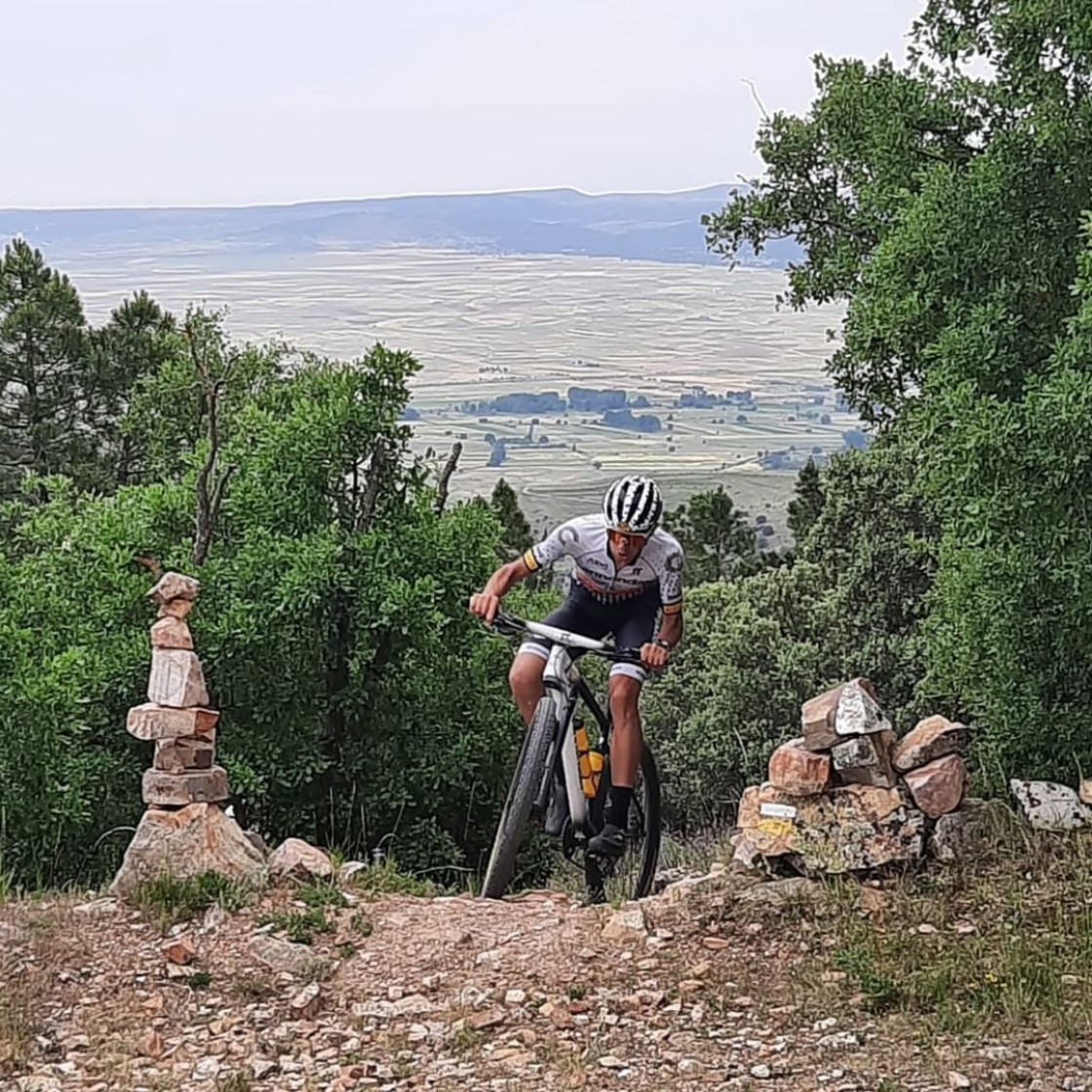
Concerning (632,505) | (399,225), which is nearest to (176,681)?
(632,505)

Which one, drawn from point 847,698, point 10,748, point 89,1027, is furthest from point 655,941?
point 10,748

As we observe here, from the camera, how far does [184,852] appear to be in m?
6.33

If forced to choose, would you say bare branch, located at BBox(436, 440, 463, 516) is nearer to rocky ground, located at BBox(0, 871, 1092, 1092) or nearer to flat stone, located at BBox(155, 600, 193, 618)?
flat stone, located at BBox(155, 600, 193, 618)

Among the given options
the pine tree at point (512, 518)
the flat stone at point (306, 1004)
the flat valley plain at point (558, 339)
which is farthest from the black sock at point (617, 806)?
the pine tree at point (512, 518)

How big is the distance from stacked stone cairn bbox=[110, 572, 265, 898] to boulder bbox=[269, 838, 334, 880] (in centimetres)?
8

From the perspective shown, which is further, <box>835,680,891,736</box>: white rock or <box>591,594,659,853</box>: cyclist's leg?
<box>591,594,659,853</box>: cyclist's leg

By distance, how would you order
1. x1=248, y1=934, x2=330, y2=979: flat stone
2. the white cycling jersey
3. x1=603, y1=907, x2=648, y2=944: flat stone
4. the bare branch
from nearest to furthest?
x1=248, y1=934, x2=330, y2=979: flat stone
x1=603, y1=907, x2=648, y2=944: flat stone
the white cycling jersey
the bare branch

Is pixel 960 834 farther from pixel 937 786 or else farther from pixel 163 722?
pixel 163 722

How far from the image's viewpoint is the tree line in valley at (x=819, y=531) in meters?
6.62

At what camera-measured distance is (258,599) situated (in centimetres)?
1068

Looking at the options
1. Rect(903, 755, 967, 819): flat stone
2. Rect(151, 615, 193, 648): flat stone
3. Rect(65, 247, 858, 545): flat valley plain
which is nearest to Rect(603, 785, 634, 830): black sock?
Rect(903, 755, 967, 819): flat stone

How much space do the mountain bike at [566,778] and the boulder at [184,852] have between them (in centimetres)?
115

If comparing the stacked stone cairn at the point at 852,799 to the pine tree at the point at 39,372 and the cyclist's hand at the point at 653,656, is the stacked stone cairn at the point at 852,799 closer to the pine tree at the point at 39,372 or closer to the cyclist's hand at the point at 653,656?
the cyclist's hand at the point at 653,656

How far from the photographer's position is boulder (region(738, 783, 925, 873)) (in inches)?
234
